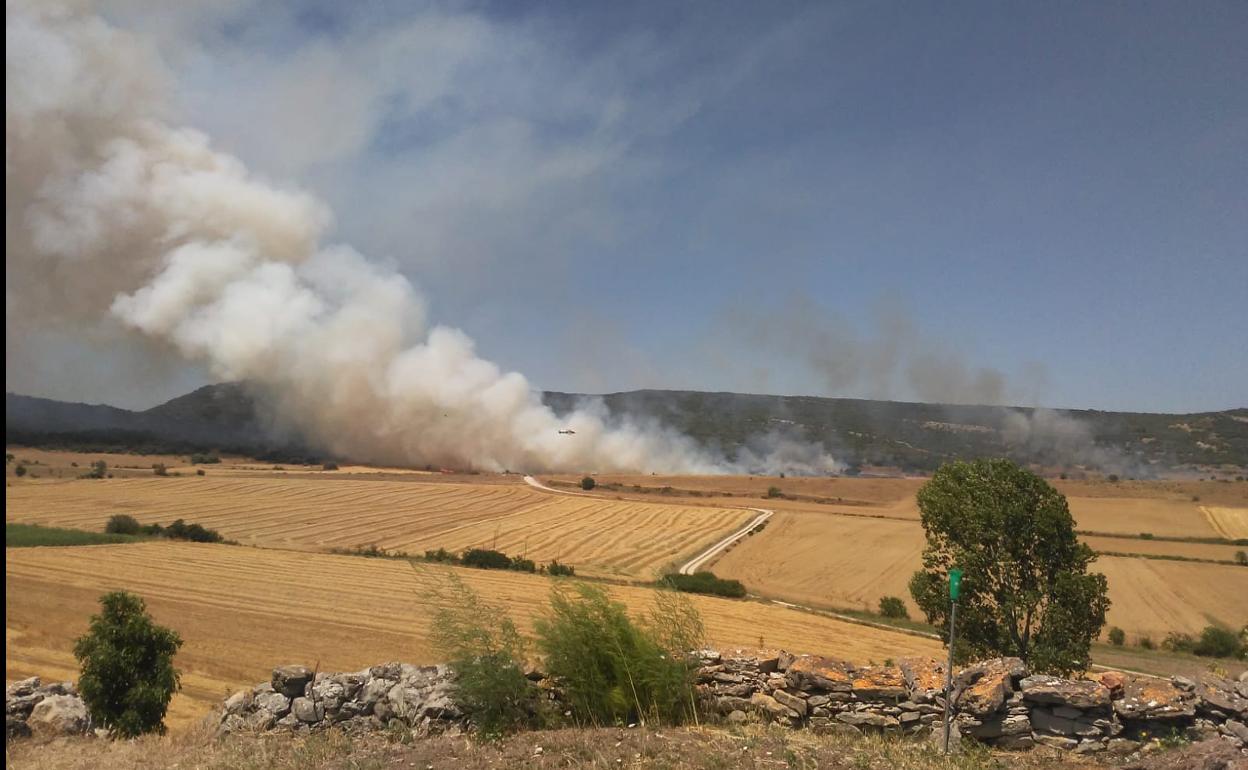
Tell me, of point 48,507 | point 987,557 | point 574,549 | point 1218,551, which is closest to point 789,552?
point 574,549

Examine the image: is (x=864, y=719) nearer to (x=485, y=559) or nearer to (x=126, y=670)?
(x=126, y=670)

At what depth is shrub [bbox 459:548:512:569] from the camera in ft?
154

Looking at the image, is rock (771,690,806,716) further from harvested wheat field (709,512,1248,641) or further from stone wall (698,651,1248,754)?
harvested wheat field (709,512,1248,641)

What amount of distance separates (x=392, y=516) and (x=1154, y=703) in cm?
6298

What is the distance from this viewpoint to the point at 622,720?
938 cm

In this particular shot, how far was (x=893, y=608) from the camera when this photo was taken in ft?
126

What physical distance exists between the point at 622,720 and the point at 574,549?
44677 millimetres

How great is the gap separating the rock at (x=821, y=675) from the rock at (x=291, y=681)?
7155 millimetres

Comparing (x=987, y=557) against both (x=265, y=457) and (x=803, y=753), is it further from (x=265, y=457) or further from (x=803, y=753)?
(x=265, y=457)

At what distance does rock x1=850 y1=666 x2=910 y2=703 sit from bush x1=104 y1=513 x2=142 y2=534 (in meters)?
57.4

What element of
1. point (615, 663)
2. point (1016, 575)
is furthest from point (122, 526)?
point (1016, 575)

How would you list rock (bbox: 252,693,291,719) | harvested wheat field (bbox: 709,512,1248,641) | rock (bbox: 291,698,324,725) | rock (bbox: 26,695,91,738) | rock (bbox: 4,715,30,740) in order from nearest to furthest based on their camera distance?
rock (bbox: 291,698,324,725), rock (bbox: 252,693,291,719), rock (bbox: 4,715,30,740), rock (bbox: 26,695,91,738), harvested wheat field (bbox: 709,512,1248,641)

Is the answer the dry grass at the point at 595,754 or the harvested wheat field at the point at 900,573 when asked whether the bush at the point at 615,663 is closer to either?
the dry grass at the point at 595,754

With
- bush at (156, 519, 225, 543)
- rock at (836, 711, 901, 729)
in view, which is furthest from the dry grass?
bush at (156, 519, 225, 543)
